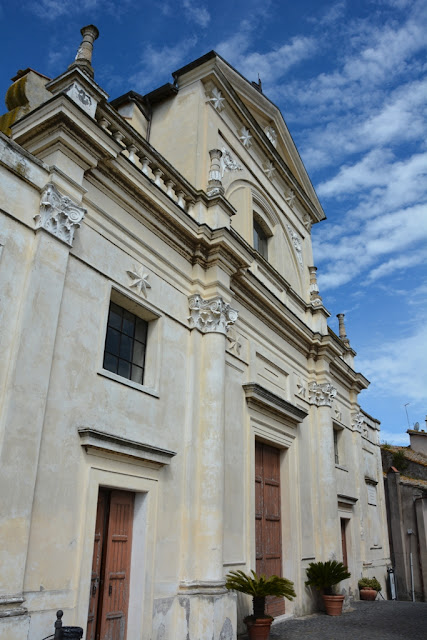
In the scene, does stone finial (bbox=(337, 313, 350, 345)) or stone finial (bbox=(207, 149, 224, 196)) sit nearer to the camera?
stone finial (bbox=(207, 149, 224, 196))

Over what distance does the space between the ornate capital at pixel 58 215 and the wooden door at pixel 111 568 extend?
3.48 m

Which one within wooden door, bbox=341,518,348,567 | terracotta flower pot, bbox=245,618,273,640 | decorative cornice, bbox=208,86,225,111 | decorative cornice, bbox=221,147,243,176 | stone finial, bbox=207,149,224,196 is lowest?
terracotta flower pot, bbox=245,618,273,640

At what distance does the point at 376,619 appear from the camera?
11.6 meters

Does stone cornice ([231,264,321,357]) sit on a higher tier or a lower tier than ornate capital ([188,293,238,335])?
higher

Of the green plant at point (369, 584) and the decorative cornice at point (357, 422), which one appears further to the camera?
the decorative cornice at point (357, 422)

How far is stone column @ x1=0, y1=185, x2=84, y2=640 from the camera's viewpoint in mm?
5520

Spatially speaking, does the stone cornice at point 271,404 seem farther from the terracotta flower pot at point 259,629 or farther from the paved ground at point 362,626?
the paved ground at point 362,626

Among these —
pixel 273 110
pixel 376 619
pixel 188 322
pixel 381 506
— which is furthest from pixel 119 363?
pixel 381 506

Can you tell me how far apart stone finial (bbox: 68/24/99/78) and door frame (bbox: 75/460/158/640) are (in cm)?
570

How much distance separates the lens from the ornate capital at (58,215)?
6852 millimetres

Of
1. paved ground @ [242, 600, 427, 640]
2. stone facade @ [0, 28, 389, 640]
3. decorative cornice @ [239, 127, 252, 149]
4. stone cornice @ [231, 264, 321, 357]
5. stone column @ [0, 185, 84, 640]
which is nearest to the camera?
stone column @ [0, 185, 84, 640]

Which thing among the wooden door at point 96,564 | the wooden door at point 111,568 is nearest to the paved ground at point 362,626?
the wooden door at point 111,568

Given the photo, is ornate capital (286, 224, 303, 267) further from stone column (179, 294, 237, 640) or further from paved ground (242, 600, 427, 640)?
paved ground (242, 600, 427, 640)

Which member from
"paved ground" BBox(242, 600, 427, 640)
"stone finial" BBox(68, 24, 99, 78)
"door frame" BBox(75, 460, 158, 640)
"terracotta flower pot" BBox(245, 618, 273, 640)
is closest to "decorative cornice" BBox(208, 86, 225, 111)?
"stone finial" BBox(68, 24, 99, 78)
